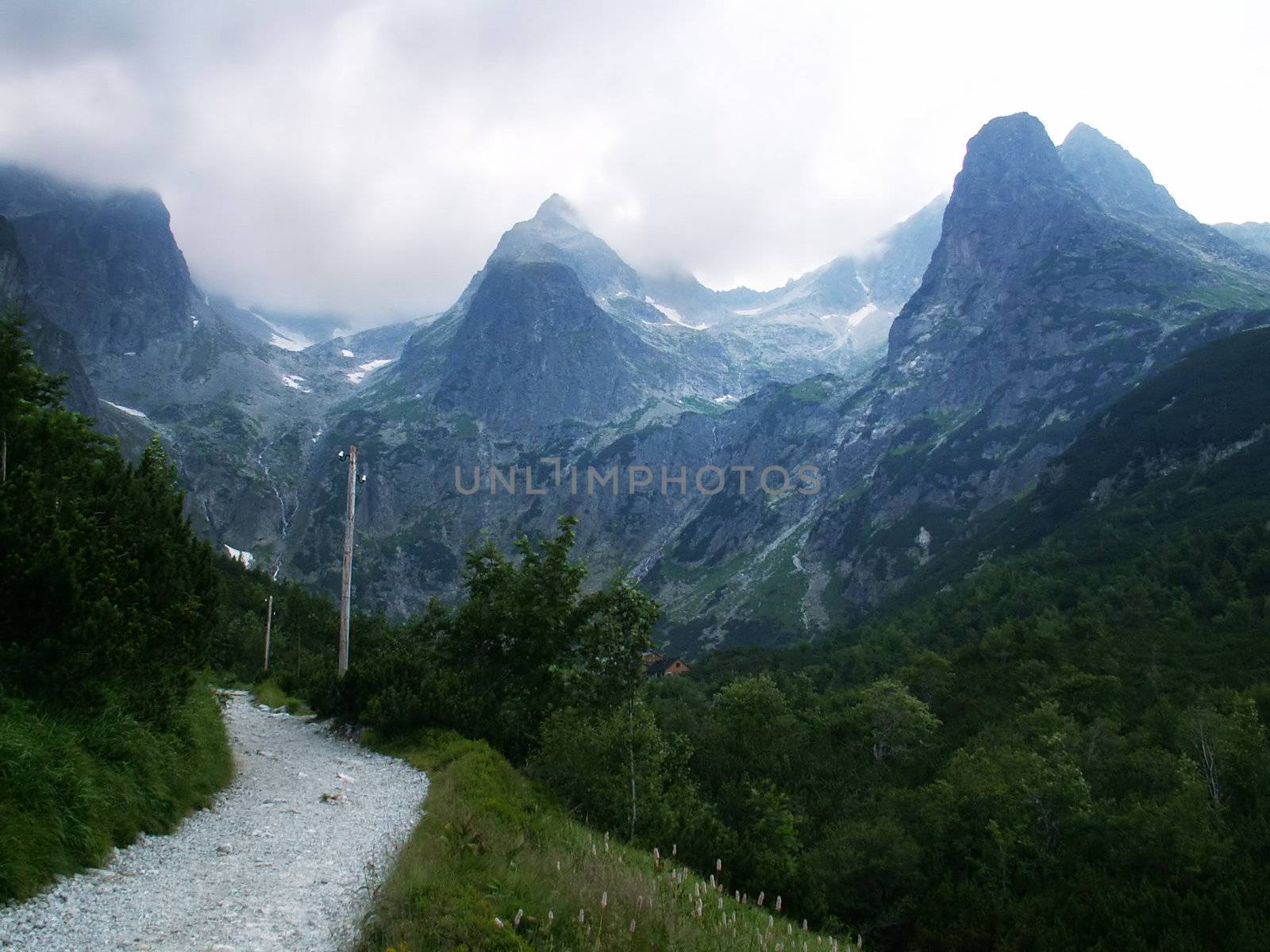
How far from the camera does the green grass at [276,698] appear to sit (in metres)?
24.6

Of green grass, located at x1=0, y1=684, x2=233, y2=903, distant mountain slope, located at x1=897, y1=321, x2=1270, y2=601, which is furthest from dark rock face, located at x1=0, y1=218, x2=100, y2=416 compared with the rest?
distant mountain slope, located at x1=897, y1=321, x2=1270, y2=601

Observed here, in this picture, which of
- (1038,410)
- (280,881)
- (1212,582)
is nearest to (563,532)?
(280,881)

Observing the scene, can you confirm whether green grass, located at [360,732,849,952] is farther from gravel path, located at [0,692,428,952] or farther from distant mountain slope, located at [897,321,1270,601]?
distant mountain slope, located at [897,321,1270,601]

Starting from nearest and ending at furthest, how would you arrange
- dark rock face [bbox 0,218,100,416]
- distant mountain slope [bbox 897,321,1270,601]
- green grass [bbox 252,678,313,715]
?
green grass [bbox 252,678,313,715] < distant mountain slope [bbox 897,321,1270,601] < dark rock face [bbox 0,218,100,416]

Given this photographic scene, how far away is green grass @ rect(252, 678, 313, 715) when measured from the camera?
80.8 ft

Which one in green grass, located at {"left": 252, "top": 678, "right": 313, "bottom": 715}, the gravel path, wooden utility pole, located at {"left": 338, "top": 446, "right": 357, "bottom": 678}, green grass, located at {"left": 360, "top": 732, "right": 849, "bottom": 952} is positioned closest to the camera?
the gravel path

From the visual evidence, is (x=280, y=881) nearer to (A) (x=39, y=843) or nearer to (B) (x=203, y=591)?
(A) (x=39, y=843)

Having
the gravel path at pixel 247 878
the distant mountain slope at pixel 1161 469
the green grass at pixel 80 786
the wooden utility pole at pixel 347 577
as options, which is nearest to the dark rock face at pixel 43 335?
the wooden utility pole at pixel 347 577

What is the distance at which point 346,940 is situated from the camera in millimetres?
6539

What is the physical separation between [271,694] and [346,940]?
24.9 meters

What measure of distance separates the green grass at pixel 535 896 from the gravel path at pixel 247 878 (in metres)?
0.58

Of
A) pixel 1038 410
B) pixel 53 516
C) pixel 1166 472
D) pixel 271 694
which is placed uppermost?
pixel 1038 410

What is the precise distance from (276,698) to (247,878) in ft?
72.0

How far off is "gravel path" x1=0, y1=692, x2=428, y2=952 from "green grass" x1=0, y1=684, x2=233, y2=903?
9.6 inches
